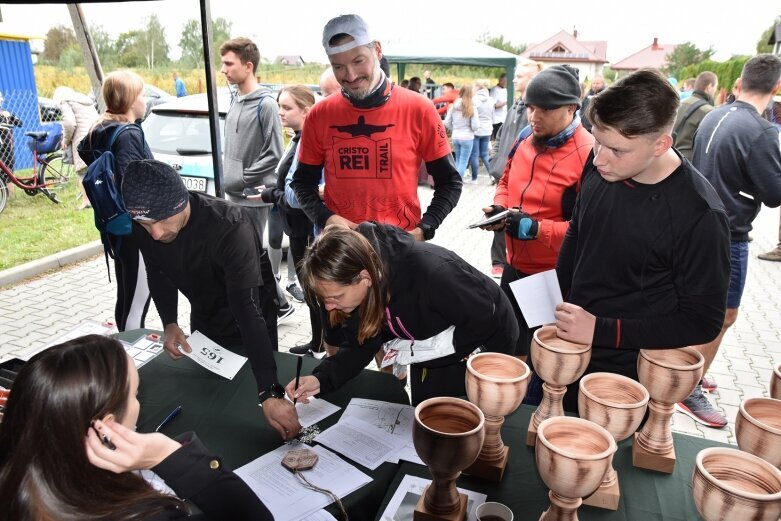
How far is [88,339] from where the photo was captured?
3.20ft

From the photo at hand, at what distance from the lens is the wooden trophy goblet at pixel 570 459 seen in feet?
2.86

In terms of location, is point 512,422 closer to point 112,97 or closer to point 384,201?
point 384,201

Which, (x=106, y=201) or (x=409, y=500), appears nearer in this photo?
(x=409, y=500)

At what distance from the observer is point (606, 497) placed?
110 cm

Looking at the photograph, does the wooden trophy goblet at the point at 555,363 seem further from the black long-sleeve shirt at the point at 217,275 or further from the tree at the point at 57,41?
the tree at the point at 57,41

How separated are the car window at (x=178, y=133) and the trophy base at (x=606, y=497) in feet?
14.6

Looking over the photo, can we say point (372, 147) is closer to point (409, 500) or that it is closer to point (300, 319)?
point (409, 500)

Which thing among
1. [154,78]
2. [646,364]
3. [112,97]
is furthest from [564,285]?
[154,78]

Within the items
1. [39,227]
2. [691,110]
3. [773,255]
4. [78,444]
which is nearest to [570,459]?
[78,444]

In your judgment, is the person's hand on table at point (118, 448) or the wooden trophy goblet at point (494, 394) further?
the wooden trophy goblet at point (494, 394)

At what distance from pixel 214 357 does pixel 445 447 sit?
1015mm

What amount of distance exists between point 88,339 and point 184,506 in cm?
34

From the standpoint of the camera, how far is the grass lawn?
210 inches

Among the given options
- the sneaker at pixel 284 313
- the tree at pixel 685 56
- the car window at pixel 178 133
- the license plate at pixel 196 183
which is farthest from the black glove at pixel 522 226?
the tree at pixel 685 56
